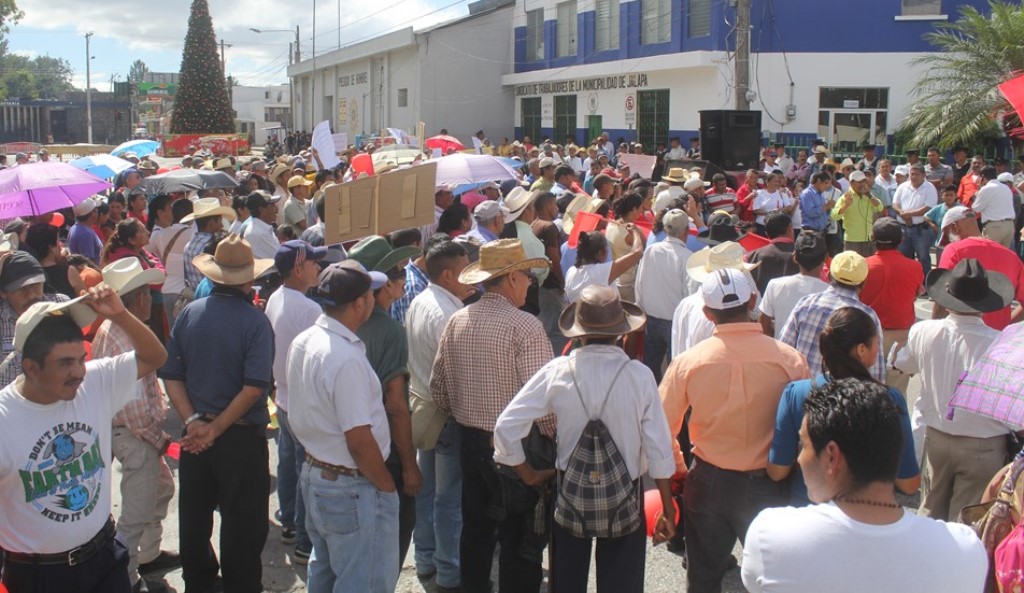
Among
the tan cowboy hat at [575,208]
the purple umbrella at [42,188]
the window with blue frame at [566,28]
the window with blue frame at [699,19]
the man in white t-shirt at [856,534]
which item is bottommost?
the man in white t-shirt at [856,534]

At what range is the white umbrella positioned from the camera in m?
8.93

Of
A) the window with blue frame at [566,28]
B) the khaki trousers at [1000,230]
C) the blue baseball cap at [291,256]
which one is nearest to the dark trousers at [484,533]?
the blue baseball cap at [291,256]

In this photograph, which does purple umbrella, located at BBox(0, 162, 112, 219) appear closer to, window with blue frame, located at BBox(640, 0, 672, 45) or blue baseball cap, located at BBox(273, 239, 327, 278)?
blue baseball cap, located at BBox(273, 239, 327, 278)

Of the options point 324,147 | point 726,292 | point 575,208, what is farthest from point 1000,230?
point 726,292

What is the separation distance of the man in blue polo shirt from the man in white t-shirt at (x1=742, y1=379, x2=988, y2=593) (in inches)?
107

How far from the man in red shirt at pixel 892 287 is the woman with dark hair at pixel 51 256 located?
5.30m

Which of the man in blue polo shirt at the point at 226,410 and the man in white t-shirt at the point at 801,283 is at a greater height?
the man in white t-shirt at the point at 801,283

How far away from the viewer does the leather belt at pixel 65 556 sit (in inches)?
128

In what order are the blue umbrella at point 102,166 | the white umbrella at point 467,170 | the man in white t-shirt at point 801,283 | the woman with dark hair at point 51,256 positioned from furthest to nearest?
the blue umbrella at point 102,166 → the white umbrella at point 467,170 → the woman with dark hair at point 51,256 → the man in white t-shirt at point 801,283

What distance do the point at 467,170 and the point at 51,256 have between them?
13.2 feet

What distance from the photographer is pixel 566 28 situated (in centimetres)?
3181

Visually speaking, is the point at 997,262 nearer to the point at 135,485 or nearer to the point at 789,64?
the point at 135,485

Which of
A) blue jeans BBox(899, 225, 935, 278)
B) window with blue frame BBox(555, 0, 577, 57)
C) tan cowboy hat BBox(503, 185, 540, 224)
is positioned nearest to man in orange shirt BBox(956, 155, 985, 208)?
blue jeans BBox(899, 225, 935, 278)

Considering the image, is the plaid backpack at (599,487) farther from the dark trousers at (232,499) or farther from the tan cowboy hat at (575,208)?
the tan cowboy hat at (575,208)
